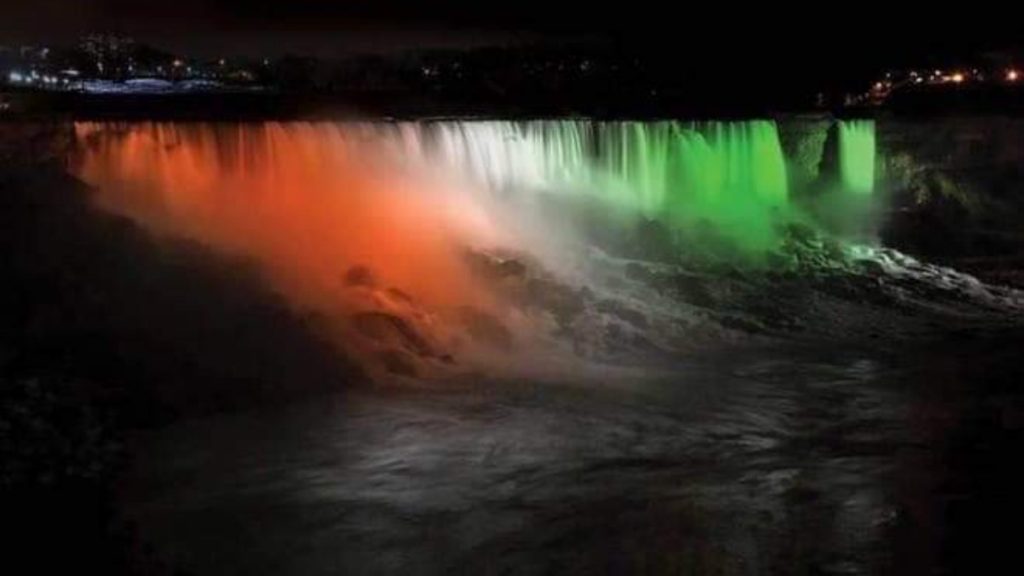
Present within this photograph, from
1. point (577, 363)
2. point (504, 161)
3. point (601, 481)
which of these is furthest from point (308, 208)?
point (601, 481)

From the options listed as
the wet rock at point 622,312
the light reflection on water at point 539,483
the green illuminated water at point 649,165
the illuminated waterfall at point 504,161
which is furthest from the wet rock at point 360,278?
the green illuminated water at point 649,165

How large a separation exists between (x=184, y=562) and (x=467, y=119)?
47.2 ft

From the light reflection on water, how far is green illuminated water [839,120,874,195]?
43.5 feet

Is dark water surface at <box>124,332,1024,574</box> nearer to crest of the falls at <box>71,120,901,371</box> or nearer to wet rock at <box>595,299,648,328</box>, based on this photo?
crest of the falls at <box>71,120,901,371</box>

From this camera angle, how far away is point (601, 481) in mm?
10039

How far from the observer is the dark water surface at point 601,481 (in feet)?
27.3

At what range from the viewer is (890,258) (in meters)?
23.0

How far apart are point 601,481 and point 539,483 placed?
0.49 meters

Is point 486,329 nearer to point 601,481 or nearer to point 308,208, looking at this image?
point 308,208

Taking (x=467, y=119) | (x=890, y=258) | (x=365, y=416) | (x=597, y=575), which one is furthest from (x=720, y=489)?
(x=890, y=258)

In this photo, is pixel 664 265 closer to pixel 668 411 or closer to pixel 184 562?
pixel 668 411

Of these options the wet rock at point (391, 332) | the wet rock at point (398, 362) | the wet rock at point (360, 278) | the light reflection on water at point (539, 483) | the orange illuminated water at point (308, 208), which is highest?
the orange illuminated water at point (308, 208)

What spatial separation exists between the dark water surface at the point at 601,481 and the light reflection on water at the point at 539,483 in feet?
0.08

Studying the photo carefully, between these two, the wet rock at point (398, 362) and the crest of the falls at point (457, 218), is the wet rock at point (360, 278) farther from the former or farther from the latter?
the wet rock at point (398, 362)
